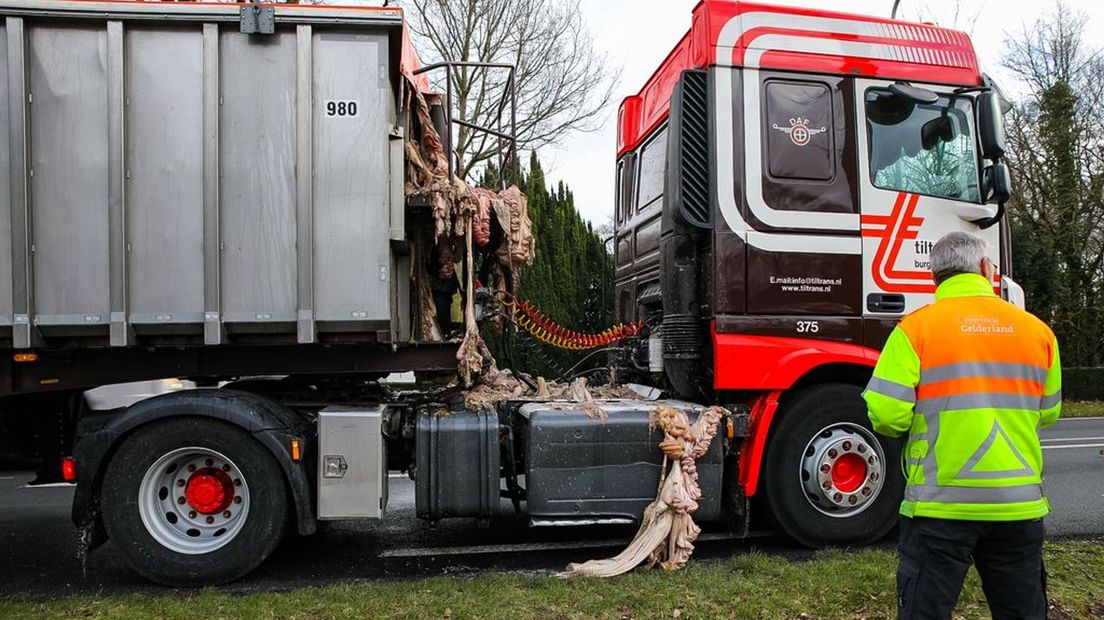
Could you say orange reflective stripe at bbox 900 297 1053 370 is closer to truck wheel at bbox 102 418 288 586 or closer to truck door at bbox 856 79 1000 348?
truck door at bbox 856 79 1000 348

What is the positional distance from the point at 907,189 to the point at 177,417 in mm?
4739

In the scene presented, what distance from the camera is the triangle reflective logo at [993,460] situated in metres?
2.62

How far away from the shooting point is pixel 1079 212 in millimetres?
19312

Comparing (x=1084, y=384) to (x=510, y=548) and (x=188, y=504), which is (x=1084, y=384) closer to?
(x=510, y=548)

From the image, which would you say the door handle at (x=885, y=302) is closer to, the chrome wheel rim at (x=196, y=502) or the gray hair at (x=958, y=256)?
the gray hair at (x=958, y=256)

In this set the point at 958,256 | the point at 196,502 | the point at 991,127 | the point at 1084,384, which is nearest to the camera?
the point at 958,256

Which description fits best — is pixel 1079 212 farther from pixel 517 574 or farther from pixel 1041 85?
pixel 517 574

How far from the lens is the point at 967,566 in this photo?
2.70m

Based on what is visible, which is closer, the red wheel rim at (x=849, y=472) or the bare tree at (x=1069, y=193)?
the red wheel rim at (x=849, y=472)

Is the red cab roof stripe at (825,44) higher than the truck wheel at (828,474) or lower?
higher

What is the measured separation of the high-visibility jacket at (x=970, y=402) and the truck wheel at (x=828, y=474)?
83.9 inches

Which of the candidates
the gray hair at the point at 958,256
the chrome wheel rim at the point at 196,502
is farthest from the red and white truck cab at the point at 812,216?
the chrome wheel rim at the point at 196,502

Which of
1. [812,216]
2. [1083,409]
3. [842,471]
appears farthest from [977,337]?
[1083,409]

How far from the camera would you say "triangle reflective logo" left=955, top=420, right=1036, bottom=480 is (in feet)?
8.60
